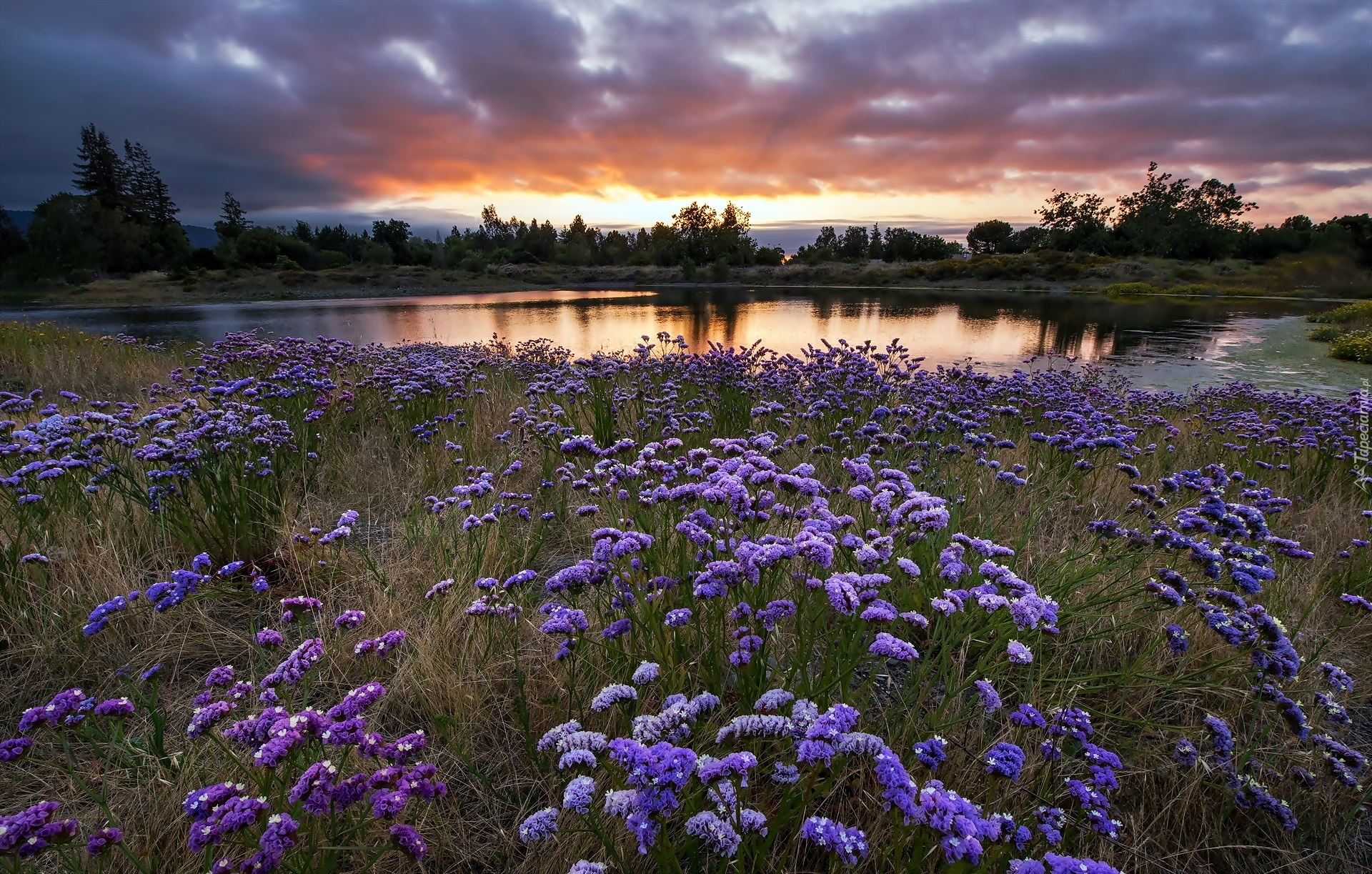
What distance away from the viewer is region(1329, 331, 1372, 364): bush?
1658 cm

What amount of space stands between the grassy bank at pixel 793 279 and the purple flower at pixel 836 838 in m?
63.5

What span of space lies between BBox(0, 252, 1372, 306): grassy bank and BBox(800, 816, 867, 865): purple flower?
63.5m

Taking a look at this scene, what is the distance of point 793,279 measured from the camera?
260 feet

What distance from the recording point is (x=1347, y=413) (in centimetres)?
743

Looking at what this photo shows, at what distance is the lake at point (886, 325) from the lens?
17.5 meters

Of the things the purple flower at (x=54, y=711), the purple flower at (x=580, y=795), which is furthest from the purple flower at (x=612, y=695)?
the purple flower at (x=54, y=711)

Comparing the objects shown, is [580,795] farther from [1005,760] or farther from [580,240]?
[580,240]

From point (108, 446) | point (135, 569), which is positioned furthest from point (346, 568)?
point (108, 446)

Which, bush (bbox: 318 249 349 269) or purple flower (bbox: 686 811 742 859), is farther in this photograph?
bush (bbox: 318 249 349 269)

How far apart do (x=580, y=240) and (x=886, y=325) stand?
93.8 m

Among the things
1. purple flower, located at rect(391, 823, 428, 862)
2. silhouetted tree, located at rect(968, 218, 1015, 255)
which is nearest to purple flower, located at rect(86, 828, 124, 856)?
purple flower, located at rect(391, 823, 428, 862)

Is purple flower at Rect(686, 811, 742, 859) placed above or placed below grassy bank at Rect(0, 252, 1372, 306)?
below

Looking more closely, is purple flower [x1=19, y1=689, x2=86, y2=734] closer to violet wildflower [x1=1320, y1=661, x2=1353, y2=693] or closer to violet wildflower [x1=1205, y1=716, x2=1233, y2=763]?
violet wildflower [x1=1205, y1=716, x2=1233, y2=763]

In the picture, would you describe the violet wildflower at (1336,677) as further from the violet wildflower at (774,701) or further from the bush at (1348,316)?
the bush at (1348,316)
